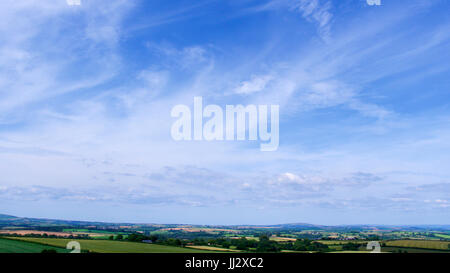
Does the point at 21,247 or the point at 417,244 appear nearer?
the point at 21,247

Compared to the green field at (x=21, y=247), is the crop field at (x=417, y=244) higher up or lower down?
lower down

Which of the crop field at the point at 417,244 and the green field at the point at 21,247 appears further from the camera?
the crop field at the point at 417,244

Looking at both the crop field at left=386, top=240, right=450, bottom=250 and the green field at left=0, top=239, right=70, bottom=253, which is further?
the crop field at left=386, top=240, right=450, bottom=250

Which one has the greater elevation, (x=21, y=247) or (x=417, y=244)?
(x=21, y=247)

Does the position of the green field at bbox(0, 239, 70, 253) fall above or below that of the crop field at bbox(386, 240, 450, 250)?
above
